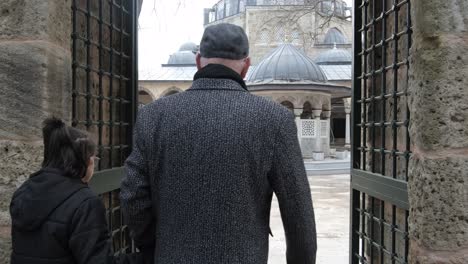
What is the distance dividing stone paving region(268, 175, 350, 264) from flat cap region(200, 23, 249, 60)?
4652 millimetres

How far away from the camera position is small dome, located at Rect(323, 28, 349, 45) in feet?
137

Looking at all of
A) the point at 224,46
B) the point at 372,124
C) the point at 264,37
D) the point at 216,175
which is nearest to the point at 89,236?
the point at 216,175

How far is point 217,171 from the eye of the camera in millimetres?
1550

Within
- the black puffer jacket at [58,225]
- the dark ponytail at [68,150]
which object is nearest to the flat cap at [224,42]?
the dark ponytail at [68,150]

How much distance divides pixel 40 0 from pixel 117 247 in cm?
181

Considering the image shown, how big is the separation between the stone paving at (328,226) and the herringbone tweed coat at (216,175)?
4.50 meters

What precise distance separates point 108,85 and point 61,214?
1.93 m

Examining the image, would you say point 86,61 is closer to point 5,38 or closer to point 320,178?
point 5,38

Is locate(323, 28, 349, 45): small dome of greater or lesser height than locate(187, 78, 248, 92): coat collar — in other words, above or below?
above

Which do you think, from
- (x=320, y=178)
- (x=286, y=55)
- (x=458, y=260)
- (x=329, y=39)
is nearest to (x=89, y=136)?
(x=458, y=260)

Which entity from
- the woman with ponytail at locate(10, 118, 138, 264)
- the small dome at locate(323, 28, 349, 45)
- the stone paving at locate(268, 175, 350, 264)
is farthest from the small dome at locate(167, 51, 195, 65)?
the woman with ponytail at locate(10, 118, 138, 264)

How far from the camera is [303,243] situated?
163 cm

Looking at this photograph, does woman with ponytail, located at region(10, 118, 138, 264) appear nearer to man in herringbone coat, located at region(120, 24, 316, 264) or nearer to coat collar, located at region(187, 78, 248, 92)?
man in herringbone coat, located at region(120, 24, 316, 264)

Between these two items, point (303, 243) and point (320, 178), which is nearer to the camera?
point (303, 243)
